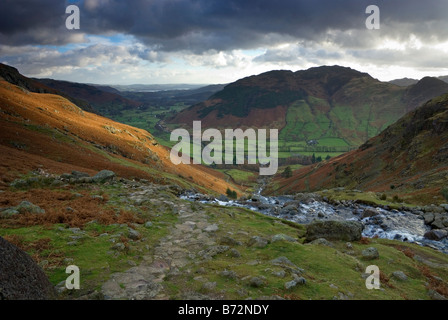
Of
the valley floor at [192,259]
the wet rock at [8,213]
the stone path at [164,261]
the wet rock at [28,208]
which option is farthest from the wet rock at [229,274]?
the wet rock at [8,213]

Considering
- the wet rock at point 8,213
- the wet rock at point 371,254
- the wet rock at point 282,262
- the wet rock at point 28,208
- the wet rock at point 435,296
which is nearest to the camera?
the wet rock at point 435,296

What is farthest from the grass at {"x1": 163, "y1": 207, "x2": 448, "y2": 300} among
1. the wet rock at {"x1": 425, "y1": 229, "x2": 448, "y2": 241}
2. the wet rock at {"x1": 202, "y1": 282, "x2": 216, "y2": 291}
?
the wet rock at {"x1": 425, "y1": 229, "x2": 448, "y2": 241}

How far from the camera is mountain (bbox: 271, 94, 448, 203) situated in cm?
4412

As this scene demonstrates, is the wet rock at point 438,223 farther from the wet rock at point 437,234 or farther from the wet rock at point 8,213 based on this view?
the wet rock at point 8,213

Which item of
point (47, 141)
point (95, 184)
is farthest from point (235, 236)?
point (47, 141)

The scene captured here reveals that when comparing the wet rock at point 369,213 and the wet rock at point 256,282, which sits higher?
the wet rock at point 256,282

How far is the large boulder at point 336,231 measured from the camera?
1856 cm

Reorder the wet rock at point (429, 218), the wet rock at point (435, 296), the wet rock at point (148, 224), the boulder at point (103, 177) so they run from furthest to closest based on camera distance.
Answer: the boulder at point (103, 177) < the wet rock at point (429, 218) < the wet rock at point (148, 224) < the wet rock at point (435, 296)

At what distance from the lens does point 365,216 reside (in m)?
31.9

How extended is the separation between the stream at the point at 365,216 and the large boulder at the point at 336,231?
30.9 ft

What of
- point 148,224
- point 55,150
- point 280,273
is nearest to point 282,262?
point 280,273

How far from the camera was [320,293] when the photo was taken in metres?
10.0

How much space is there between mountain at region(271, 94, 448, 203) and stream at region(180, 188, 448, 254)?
8.81 meters

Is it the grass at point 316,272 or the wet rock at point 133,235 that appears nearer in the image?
the grass at point 316,272
